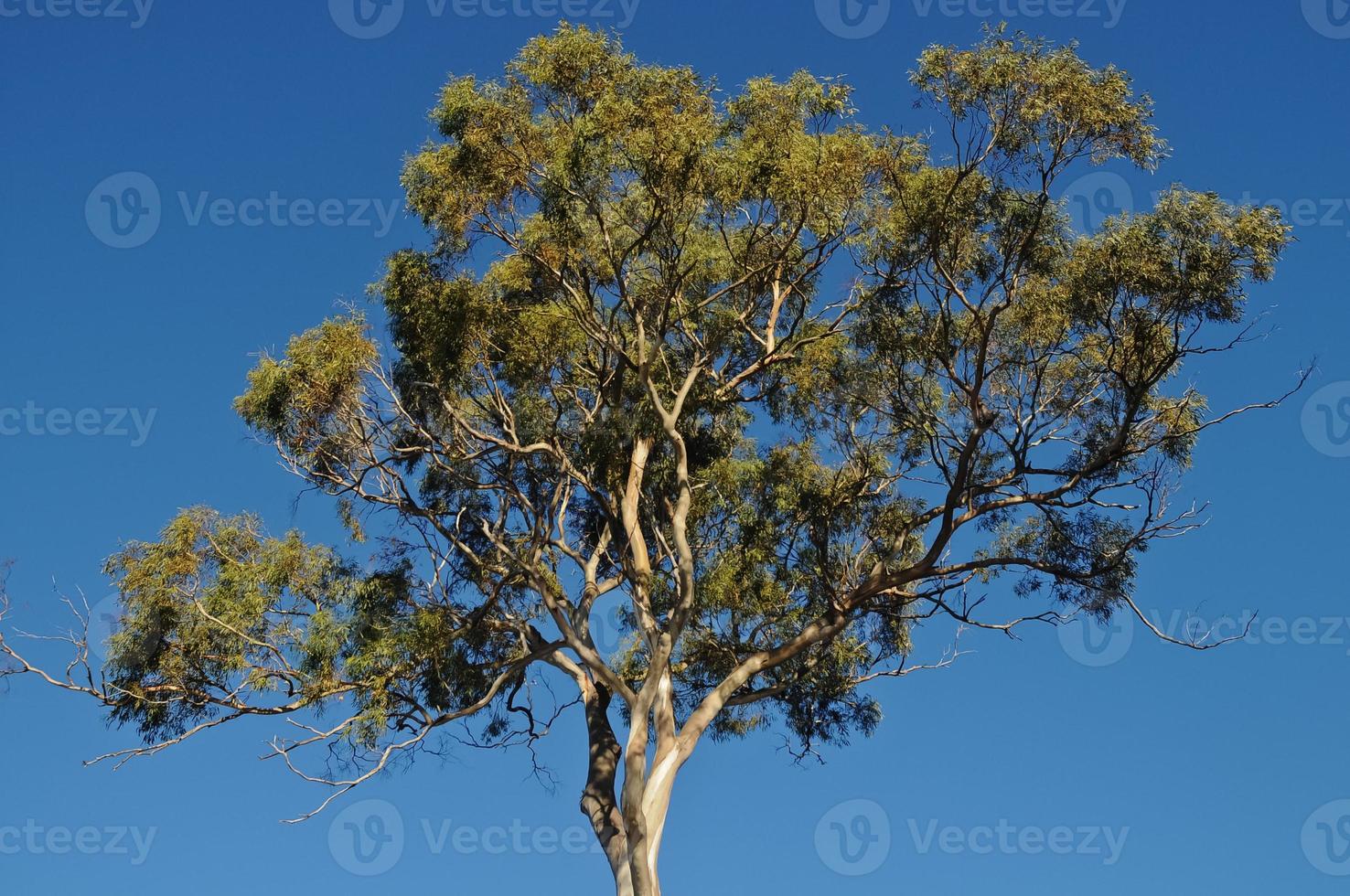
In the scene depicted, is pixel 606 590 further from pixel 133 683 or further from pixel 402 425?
pixel 133 683

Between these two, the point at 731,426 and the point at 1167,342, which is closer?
the point at 1167,342

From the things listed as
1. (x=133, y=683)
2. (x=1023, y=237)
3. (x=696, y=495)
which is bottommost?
(x=133, y=683)

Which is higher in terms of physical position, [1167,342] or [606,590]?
[1167,342]

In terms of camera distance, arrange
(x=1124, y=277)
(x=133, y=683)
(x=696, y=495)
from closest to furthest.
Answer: (x=1124, y=277) → (x=133, y=683) → (x=696, y=495)

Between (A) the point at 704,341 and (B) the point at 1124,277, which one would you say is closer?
(B) the point at 1124,277

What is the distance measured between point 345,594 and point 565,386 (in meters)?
3.04

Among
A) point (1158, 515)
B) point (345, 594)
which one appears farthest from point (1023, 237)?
point (345, 594)

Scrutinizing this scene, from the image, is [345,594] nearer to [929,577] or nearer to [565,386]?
[565,386]

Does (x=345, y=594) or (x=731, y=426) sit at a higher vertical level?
(x=731, y=426)

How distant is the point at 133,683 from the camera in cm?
1428

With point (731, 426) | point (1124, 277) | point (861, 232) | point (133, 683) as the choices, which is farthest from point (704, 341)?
point (133, 683)

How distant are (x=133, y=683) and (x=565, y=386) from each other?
5.16 m

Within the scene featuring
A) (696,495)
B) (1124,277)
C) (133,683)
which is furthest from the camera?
(696,495)

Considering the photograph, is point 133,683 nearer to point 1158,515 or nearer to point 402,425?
point 402,425
